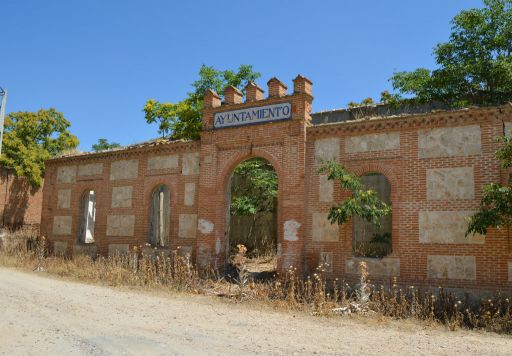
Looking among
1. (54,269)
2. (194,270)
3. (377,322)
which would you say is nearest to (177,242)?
(194,270)

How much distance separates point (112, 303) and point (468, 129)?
31.6 ft

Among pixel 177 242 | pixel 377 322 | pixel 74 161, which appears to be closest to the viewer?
pixel 377 322

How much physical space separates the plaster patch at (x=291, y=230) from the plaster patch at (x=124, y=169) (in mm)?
6617

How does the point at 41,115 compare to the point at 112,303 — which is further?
the point at 41,115

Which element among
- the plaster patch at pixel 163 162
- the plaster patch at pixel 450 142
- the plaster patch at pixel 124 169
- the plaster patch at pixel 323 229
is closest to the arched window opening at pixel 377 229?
the plaster patch at pixel 323 229

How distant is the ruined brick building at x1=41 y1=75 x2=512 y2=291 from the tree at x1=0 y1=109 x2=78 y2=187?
12066mm

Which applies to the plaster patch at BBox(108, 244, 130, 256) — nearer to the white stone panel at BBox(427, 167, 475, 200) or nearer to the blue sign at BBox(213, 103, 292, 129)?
the blue sign at BBox(213, 103, 292, 129)

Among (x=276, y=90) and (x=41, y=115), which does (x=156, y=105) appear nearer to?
(x=41, y=115)

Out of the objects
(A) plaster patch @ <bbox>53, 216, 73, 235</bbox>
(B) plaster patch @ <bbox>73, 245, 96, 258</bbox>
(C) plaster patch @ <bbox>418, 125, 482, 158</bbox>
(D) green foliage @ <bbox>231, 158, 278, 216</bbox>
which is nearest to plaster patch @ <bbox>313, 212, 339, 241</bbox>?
(C) plaster patch @ <bbox>418, 125, 482, 158</bbox>

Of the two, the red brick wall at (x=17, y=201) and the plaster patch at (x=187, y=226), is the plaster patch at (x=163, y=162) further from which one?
the red brick wall at (x=17, y=201)

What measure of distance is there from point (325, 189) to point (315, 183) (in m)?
0.36

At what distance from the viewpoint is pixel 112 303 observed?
11273 mm

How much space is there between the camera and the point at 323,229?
43.1 ft

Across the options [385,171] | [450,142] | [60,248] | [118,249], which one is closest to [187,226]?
[118,249]
